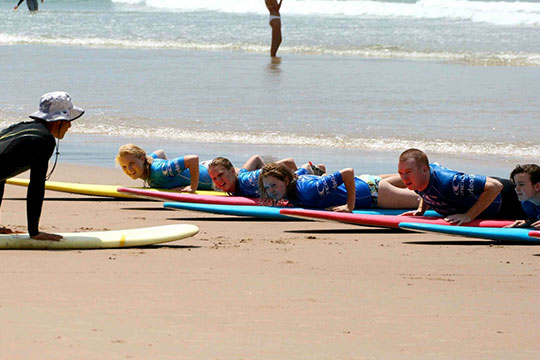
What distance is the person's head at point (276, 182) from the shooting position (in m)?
7.38

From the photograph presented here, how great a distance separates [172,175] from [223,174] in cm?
74

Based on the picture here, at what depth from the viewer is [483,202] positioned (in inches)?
259

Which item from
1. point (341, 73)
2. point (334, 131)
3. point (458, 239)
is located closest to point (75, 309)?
point (458, 239)

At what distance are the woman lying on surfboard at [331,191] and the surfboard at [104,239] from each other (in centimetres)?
161

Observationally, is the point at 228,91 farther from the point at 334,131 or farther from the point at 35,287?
the point at 35,287

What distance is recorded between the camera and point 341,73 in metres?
18.5

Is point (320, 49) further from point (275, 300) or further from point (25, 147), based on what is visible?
point (275, 300)

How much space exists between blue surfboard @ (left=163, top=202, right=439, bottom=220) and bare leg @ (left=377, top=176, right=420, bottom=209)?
0.11 meters

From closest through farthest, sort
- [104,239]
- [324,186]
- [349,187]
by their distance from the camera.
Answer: [104,239]
[349,187]
[324,186]

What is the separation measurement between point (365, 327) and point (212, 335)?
69 cm

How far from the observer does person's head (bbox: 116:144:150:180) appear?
848cm

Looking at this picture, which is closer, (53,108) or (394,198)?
(53,108)

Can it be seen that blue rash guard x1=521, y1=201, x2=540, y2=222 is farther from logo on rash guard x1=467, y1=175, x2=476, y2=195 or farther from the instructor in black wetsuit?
the instructor in black wetsuit

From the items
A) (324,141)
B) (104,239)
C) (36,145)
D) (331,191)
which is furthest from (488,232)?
(324,141)
